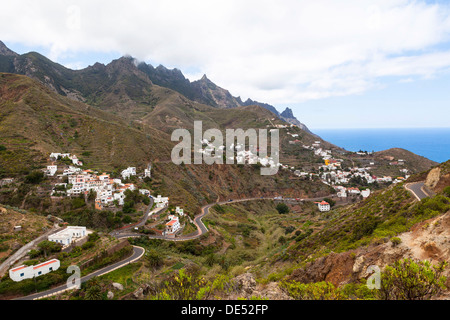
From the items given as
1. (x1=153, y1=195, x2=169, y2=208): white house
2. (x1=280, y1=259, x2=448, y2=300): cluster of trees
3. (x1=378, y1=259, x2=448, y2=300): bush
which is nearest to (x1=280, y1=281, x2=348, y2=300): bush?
(x1=280, y1=259, x2=448, y2=300): cluster of trees

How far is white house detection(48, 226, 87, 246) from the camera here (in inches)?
762

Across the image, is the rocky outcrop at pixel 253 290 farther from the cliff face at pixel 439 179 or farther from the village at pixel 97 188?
the village at pixel 97 188

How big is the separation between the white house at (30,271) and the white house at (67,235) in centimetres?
335

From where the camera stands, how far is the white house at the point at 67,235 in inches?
762

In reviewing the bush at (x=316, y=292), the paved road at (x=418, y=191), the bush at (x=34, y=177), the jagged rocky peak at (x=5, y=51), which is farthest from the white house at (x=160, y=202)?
the jagged rocky peak at (x=5, y=51)

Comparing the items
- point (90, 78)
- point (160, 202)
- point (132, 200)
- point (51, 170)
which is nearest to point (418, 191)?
point (160, 202)

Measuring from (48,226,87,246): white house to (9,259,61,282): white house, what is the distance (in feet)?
11.0

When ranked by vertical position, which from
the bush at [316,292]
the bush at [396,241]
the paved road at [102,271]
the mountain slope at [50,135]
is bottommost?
the paved road at [102,271]

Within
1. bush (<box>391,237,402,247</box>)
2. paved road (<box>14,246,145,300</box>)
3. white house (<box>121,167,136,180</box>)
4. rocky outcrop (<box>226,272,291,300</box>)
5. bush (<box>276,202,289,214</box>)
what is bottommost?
bush (<box>276,202,289,214</box>)

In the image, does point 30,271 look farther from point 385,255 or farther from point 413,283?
point 385,255

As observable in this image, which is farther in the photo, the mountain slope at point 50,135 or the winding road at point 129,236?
the mountain slope at point 50,135

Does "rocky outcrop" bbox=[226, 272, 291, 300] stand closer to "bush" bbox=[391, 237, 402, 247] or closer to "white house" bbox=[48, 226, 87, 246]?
"bush" bbox=[391, 237, 402, 247]

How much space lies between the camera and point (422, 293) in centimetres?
573
